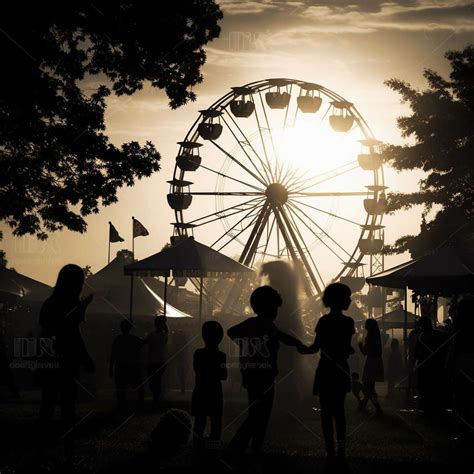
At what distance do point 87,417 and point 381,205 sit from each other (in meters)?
27.7

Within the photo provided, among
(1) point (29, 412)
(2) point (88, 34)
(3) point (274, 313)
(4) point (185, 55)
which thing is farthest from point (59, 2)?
(3) point (274, 313)

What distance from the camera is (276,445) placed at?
35.6 ft

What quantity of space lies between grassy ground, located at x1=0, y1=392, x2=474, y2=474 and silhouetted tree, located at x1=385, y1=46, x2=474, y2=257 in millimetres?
21842

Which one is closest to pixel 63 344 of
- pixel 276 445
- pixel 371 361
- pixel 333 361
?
pixel 333 361

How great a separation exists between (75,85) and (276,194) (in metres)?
15.5

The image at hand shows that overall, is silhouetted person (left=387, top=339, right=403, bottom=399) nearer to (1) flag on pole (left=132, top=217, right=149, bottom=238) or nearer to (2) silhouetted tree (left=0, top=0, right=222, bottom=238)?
(2) silhouetted tree (left=0, top=0, right=222, bottom=238)

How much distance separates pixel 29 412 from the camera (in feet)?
52.5

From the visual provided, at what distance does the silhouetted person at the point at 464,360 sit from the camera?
35.7 feet

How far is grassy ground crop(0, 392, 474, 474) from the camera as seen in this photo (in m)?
Answer: 8.56

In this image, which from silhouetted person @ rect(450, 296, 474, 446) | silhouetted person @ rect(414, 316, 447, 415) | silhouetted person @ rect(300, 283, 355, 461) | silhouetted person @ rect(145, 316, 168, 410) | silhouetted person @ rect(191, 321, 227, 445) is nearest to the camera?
silhouetted person @ rect(300, 283, 355, 461)

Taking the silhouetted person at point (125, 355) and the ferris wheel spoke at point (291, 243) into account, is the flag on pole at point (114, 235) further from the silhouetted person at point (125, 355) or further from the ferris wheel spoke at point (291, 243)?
the silhouetted person at point (125, 355)

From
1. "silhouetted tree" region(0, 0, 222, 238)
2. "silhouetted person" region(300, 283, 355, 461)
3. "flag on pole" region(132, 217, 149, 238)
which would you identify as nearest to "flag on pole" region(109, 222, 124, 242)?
"flag on pole" region(132, 217, 149, 238)

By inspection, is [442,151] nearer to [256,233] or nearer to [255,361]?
[256,233]

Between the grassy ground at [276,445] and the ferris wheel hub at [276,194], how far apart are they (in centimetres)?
2205
